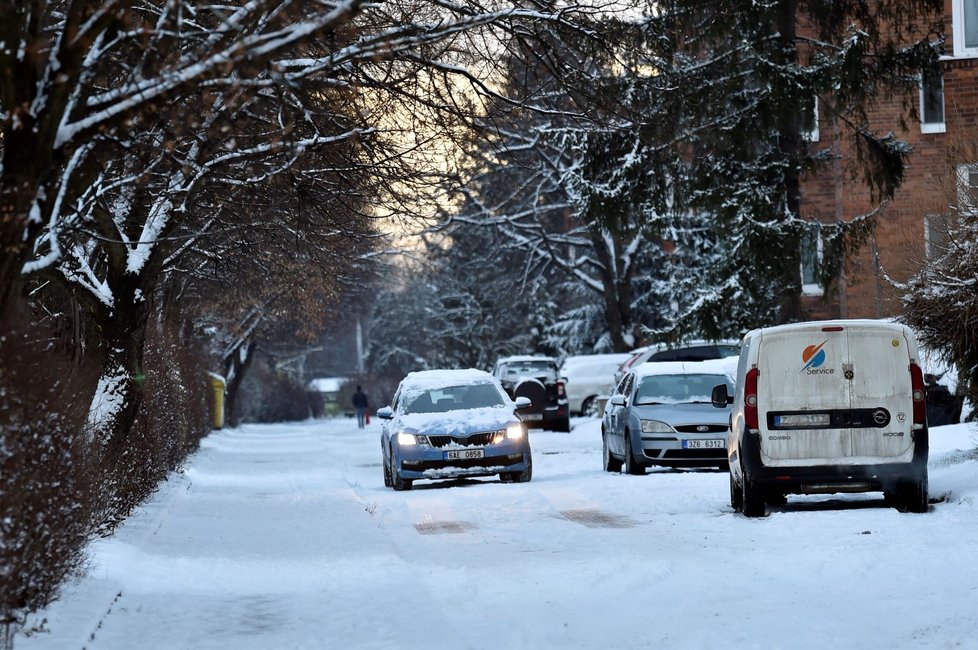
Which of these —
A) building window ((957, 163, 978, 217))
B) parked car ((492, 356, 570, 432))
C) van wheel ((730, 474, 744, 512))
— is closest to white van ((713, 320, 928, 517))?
van wheel ((730, 474, 744, 512))

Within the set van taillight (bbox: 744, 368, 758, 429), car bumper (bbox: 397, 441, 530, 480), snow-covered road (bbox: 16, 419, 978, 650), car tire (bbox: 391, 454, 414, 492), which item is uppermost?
van taillight (bbox: 744, 368, 758, 429)

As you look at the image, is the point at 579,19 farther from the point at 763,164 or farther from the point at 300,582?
the point at 763,164

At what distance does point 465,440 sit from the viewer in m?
22.0

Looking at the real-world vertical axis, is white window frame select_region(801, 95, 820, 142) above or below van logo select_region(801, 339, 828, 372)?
above

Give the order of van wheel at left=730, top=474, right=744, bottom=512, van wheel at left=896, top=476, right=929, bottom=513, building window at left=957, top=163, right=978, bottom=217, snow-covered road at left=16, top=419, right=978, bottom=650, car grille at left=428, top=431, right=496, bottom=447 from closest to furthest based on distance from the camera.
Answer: snow-covered road at left=16, top=419, right=978, bottom=650, van wheel at left=896, top=476, right=929, bottom=513, van wheel at left=730, top=474, right=744, bottom=512, building window at left=957, top=163, right=978, bottom=217, car grille at left=428, top=431, right=496, bottom=447

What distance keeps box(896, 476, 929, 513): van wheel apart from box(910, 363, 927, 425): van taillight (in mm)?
556

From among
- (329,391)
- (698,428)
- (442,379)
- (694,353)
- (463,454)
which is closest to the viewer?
(463,454)

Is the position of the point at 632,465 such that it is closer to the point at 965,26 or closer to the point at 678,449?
the point at 678,449

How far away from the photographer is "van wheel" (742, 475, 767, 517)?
50.6ft

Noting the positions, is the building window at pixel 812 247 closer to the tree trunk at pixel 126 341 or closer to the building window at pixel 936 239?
the building window at pixel 936 239

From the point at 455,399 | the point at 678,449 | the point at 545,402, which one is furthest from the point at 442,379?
the point at 545,402

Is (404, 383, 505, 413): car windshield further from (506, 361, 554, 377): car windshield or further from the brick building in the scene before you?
(506, 361, 554, 377): car windshield

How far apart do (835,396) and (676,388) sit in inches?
341

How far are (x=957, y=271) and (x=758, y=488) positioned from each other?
4.06m
